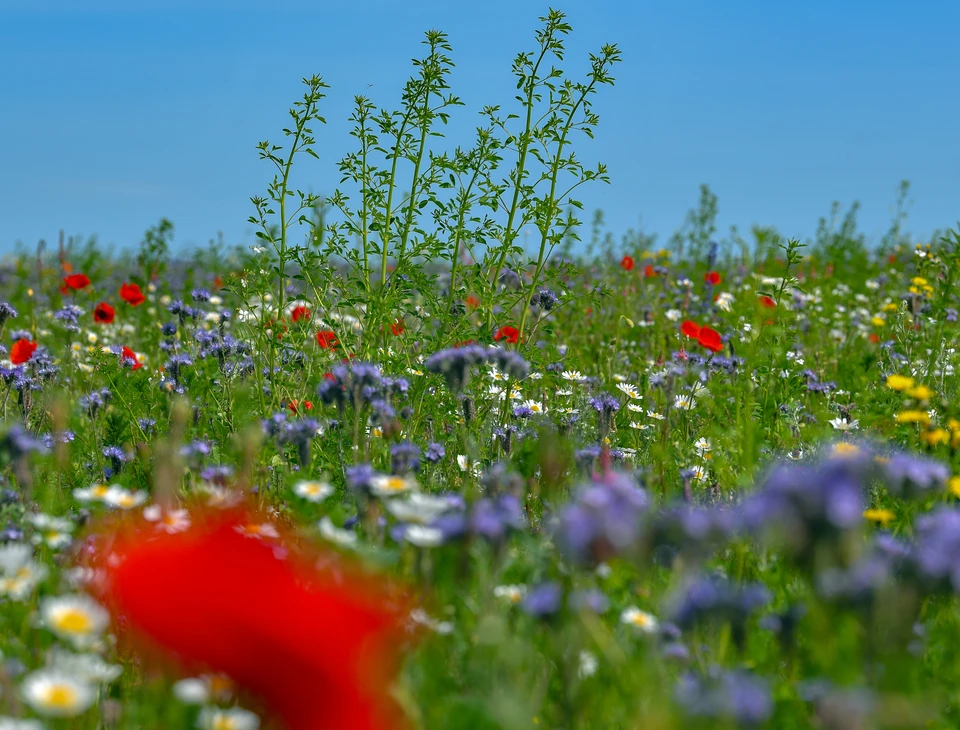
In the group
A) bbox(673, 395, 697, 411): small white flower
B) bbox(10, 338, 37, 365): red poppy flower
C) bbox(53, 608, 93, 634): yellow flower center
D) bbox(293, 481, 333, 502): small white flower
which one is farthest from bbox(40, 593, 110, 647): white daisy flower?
bbox(10, 338, 37, 365): red poppy flower

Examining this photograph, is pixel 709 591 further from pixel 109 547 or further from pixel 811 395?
pixel 811 395

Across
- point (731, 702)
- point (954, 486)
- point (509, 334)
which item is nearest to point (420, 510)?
point (731, 702)

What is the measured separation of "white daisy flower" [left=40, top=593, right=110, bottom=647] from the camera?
186 centimetres

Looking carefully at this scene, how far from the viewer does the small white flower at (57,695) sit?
5.53 ft

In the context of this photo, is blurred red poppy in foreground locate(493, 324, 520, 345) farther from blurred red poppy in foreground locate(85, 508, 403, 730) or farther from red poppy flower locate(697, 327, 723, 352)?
blurred red poppy in foreground locate(85, 508, 403, 730)

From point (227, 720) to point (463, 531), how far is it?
59 centimetres

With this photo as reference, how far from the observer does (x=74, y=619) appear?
1.91 m

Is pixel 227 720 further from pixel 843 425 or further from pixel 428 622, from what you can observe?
pixel 843 425

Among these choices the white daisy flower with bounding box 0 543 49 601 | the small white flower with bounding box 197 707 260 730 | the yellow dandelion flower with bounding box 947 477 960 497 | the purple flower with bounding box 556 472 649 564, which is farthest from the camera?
the yellow dandelion flower with bounding box 947 477 960 497

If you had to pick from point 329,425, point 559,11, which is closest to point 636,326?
point 559,11

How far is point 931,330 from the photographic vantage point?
6.97 meters

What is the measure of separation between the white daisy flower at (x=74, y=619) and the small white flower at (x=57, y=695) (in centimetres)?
8

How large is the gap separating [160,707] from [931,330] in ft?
20.8

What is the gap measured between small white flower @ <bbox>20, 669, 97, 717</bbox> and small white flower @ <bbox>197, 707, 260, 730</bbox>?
0.71 feet
